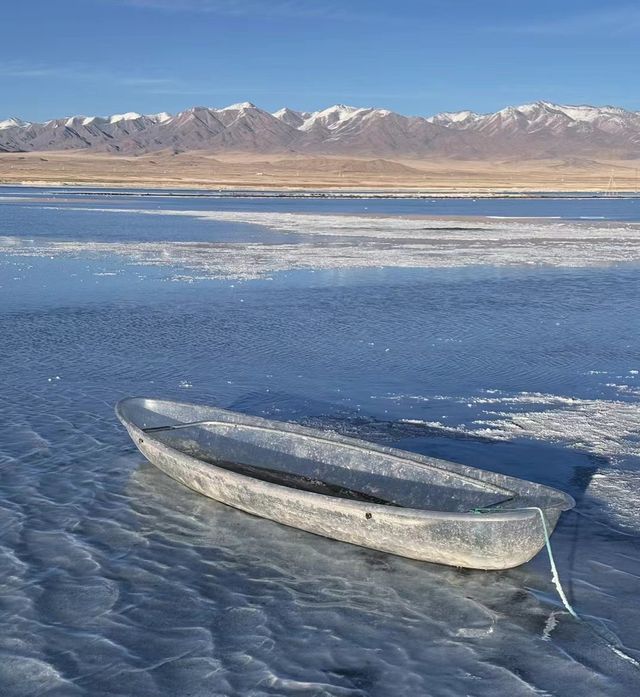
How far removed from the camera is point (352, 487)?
30.7ft

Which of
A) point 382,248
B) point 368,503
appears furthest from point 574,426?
point 382,248

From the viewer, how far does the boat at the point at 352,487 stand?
7.52 metres

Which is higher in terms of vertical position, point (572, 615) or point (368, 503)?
point (368, 503)

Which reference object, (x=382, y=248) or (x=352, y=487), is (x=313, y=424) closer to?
(x=352, y=487)

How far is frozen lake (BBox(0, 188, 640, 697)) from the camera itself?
6.47 metres

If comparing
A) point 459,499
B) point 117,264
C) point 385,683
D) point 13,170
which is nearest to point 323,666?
point 385,683

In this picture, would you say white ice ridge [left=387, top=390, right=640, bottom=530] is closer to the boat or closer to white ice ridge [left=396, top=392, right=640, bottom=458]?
white ice ridge [left=396, top=392, right=640, bottom=458]

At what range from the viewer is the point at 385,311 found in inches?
792

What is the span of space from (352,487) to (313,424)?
240 centimetres

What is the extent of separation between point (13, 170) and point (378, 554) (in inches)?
6114

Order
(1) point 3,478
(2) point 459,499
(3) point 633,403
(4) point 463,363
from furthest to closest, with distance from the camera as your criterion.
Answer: (4) point 463,363, (3) point 633,403, (1) point 3,478, (2) point 459,499

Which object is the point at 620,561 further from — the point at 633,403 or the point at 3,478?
the point at 3,478

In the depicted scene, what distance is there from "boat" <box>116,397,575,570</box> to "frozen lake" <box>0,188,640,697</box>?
252mm

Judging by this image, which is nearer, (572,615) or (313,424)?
(572,615)
